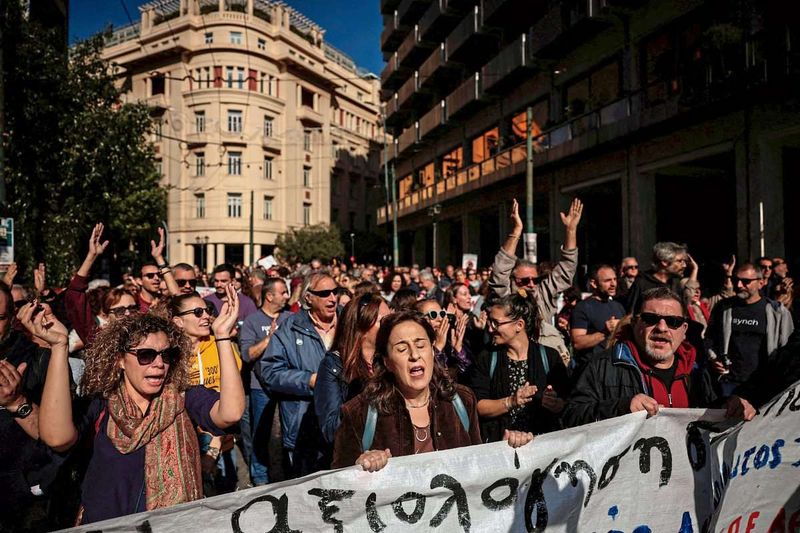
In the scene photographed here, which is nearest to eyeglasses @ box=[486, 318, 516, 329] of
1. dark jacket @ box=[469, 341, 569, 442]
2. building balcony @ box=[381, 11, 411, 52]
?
dark jacket @ box=[469, 341, 569, 442]

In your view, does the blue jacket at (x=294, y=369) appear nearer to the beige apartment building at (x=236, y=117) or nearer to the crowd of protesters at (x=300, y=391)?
the crowd of protesters at (x=300, y=391)

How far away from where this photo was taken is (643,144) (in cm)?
1647

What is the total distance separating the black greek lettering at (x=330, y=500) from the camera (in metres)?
2.71

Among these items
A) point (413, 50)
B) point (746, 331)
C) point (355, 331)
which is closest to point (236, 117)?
point (413, 50)

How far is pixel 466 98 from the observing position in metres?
27.1

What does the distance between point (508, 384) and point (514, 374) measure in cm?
8

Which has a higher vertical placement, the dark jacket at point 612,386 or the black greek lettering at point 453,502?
the dark jacket at point 612,386

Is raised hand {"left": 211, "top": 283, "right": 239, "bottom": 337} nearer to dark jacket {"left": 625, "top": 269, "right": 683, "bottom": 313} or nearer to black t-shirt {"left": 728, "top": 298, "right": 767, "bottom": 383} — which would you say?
dark jacket {"left": 625, "top": 269, "right": 683, "bottom": 313}

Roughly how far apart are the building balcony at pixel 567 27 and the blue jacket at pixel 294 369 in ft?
51.4

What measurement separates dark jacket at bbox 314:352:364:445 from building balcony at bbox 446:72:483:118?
2325cm

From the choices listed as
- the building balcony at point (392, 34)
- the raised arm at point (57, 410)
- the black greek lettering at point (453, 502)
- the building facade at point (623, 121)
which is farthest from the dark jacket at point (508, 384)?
the building balcony at point (392, 34)

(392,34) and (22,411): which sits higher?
(392,34)

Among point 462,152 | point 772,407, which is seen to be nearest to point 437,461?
point 772,407

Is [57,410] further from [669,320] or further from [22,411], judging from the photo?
[669,320]
